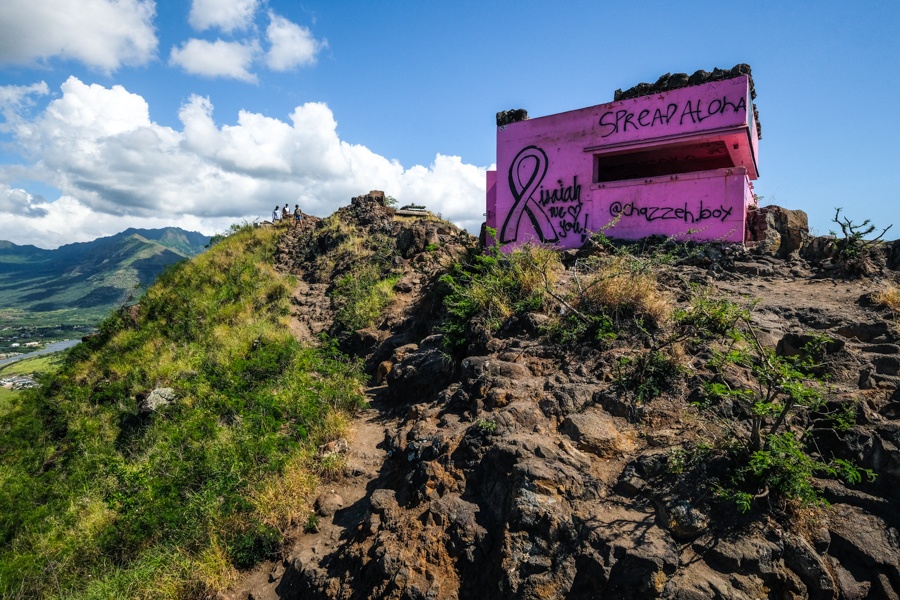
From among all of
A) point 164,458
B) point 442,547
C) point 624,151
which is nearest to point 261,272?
point 164,458

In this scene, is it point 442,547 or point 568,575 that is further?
point 442,547

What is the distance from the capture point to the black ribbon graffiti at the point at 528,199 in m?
9.72

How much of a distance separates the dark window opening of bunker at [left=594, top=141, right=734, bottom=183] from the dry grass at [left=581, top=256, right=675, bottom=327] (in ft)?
13.1

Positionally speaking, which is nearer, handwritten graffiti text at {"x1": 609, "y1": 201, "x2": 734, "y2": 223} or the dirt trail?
the dirt trail

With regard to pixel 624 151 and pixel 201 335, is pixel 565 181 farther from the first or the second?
pixel 201 335

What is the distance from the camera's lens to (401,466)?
483 cm

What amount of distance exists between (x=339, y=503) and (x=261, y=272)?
10559 millimetres

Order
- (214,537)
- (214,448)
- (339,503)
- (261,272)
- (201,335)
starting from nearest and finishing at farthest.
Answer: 1. (214,537)
2. (339,503)
3. (214,448)
4. (201,335)
5. (261,272)

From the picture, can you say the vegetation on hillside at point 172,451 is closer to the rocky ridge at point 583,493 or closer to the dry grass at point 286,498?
the dry grass at point 286,498

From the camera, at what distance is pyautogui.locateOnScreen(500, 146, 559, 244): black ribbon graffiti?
9.72m

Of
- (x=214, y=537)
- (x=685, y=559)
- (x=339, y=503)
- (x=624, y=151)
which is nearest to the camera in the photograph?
(x=685, y=559)

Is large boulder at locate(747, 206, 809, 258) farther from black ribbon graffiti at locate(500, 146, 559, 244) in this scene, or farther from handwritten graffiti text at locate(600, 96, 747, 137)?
black ribbon graffiti at locate(500, 146, 559, 244)

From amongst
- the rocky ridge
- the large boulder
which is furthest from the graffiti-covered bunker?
the rocky ridge

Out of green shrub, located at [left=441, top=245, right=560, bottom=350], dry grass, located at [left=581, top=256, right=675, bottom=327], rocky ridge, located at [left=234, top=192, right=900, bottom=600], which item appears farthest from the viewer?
green shrub, located at [left=441, top=245, right=560, bottom=350]
